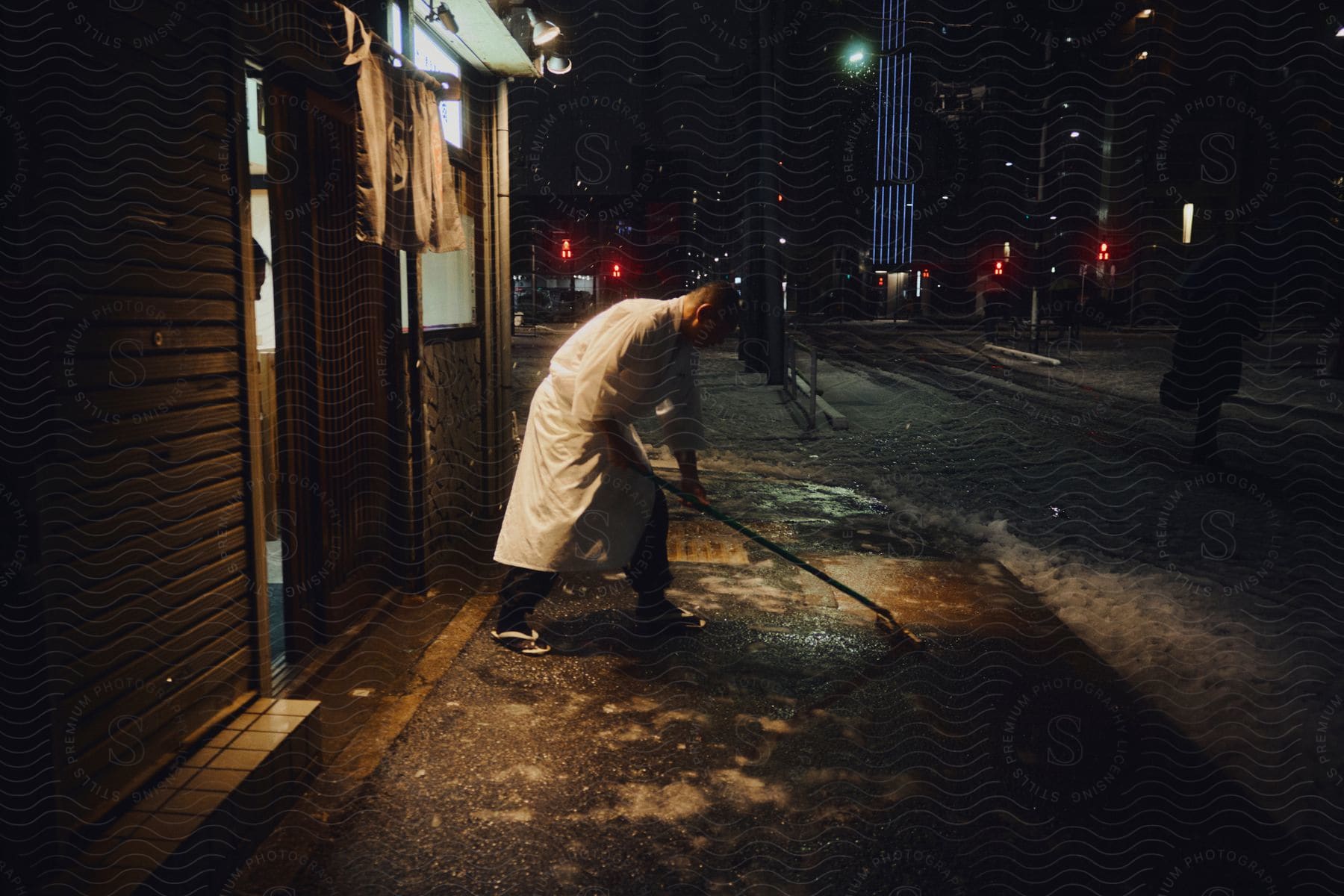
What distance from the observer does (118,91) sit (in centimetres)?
290

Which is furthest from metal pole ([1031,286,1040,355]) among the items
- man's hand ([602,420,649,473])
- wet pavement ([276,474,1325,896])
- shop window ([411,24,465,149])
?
man's hand ([602,420,649,473])

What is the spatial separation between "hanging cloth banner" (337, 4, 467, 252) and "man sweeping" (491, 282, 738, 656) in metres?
1.19

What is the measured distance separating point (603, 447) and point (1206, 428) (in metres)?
8.13

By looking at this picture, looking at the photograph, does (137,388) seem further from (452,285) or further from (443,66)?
(452,285)

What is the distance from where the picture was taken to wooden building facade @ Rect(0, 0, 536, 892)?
2516 mm

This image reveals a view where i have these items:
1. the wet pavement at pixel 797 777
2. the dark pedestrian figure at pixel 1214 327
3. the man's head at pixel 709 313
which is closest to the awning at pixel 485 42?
the man's head at pixel 709 313

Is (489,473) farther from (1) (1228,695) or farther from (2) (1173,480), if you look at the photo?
(2) (1173,480)

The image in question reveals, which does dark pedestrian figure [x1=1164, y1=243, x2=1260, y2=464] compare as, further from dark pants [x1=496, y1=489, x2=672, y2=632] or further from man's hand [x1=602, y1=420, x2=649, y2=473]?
man's hand [x1=602, y1=420, x2=649, y2=473]

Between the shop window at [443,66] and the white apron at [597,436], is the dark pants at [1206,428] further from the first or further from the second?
the shop window at [443,66]

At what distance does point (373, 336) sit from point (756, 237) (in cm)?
1473

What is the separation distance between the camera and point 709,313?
475 centimetres

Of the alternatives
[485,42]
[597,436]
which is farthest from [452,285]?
[597,436]

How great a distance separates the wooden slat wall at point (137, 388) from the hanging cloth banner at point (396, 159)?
1156mm

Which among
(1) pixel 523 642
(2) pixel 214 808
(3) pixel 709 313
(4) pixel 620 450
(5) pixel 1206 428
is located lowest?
(1) pixel 523 642
